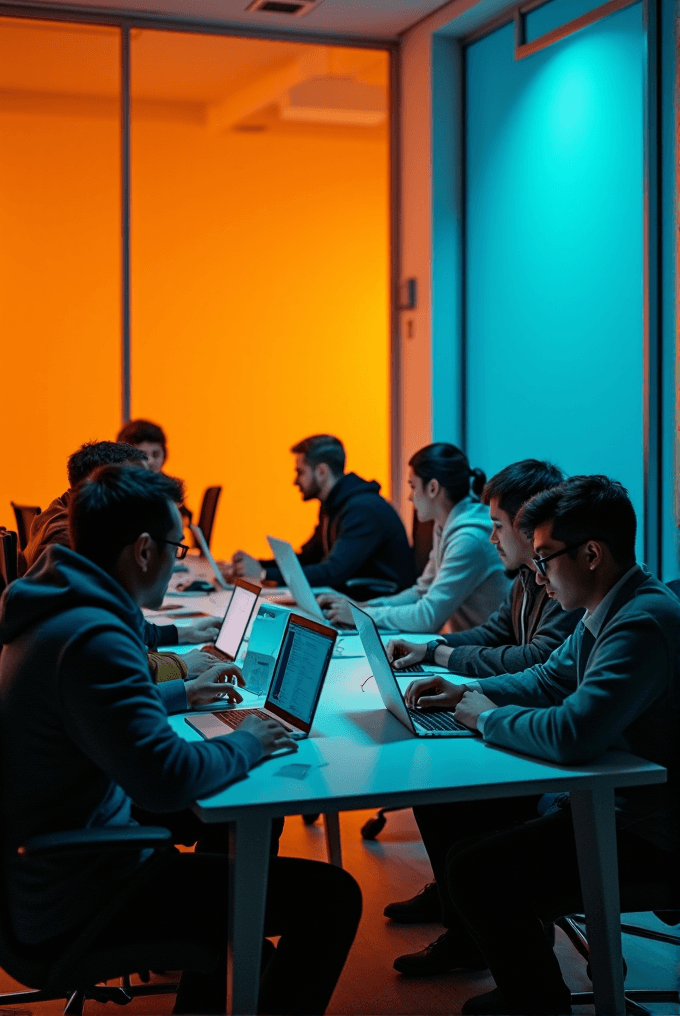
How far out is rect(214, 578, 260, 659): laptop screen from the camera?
322cm

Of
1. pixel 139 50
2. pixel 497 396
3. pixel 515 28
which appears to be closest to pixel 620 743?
pixel 497 396

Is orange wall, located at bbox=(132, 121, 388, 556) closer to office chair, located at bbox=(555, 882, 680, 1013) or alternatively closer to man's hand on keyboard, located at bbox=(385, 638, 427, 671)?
man's hand on keyboard, located at bbox=(385, 638, 427, 671)

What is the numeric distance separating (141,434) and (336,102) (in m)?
2.50

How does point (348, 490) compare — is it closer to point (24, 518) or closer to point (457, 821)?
point (24, 518)

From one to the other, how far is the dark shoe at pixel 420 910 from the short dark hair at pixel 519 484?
1.09 meters

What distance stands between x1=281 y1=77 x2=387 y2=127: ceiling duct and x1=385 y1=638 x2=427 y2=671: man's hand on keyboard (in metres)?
4.29

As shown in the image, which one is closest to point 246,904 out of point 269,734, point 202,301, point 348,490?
point 269,734

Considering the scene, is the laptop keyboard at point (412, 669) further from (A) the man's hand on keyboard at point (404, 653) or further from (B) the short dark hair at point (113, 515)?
(B) the short dark hair at point (113, 515)

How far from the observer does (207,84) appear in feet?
20.9

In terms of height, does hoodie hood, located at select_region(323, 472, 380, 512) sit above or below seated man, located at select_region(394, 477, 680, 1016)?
above

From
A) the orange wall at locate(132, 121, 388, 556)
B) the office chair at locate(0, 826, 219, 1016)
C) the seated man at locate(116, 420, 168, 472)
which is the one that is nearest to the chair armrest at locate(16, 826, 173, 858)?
the office chair at locate(0, 826, 219, 1016)

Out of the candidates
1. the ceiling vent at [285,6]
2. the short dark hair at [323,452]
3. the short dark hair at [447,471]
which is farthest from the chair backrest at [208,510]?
the ceiling vent at [285,6]

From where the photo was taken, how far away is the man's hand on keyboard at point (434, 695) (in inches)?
102

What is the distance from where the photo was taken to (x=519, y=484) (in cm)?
317
